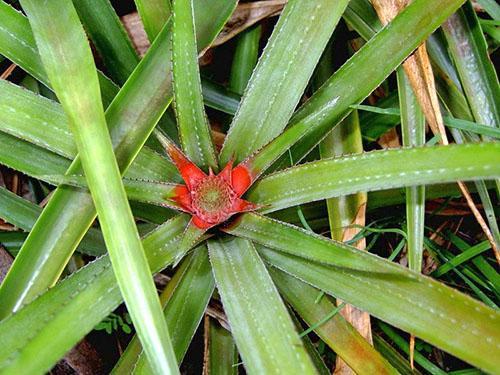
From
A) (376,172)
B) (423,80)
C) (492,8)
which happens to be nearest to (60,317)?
(376,172)

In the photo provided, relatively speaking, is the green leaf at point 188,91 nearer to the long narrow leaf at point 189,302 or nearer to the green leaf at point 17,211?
the long narrow leaf at point 189,302

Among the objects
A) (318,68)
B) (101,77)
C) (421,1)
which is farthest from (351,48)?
(101,77)

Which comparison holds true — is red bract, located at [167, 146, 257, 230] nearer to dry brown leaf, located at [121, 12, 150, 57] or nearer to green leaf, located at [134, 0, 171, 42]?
green leaf, located at [134, 0, 171, 42]

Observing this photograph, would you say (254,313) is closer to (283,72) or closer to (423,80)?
(283,72)

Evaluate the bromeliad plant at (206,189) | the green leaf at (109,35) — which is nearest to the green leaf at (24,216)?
the bromeliad plant at (206,189)

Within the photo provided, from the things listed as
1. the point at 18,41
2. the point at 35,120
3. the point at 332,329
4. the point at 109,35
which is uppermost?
the point at 109,35

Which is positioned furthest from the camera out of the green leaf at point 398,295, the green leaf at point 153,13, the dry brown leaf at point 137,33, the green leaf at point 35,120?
the dry brown leaf at point 137,33
